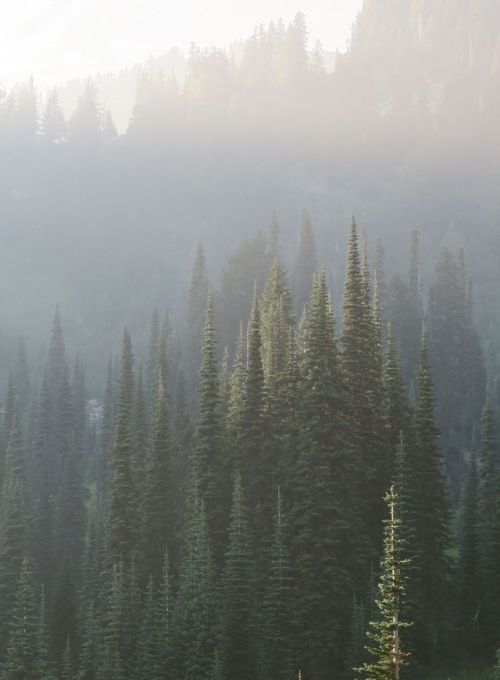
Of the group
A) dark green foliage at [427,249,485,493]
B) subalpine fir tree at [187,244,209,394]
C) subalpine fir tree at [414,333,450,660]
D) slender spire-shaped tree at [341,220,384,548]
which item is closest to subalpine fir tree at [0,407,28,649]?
subalpine fir tree at [187,244,209,394]

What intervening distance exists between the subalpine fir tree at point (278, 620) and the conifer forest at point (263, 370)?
21 cm

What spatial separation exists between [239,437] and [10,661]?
20883mm

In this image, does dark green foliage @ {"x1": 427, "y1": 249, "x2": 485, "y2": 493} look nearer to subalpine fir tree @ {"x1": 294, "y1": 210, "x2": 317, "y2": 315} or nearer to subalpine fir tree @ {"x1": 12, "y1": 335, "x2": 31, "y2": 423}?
subalpine fir tree @ {"x1": 294, "y1": 210, "x2": 317, "y2": 315}

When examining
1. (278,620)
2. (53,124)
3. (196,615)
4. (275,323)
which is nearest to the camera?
(278,620)

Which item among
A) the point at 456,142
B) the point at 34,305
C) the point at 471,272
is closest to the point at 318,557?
the point at 471,272

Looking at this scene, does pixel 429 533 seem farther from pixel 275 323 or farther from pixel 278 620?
pixel 275 323

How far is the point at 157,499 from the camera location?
6906 centimetres

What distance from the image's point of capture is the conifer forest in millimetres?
51500

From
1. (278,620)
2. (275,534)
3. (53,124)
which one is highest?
(53,124)

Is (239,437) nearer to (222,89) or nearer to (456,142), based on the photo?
(456,142)

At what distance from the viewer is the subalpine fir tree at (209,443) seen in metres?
61.5

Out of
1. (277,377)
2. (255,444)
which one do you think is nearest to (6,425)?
(277,377)

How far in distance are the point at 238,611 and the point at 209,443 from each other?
16571mm

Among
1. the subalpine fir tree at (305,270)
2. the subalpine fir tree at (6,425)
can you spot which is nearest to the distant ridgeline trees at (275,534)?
the subalpine fir tree at (6,425)
